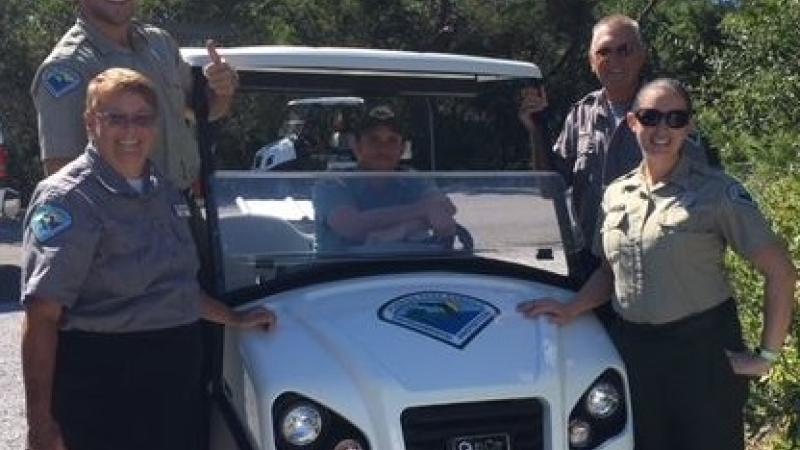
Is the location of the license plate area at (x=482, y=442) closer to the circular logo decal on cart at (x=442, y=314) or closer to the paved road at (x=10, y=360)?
the circular logo decal on cart at (x=442, y=314)

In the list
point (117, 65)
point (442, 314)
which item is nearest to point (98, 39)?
point (117, 65)

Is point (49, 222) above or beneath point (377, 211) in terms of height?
above

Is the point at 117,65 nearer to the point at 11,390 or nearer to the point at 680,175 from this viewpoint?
the point at 680,175

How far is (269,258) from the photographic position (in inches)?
149

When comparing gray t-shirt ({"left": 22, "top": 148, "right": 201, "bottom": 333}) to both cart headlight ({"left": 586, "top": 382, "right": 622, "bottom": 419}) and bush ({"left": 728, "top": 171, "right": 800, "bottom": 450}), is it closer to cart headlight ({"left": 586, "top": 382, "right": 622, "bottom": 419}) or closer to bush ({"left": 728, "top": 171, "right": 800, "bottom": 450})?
cart headlight ({"left": 586, "top": 382, "right": 622, "bottom": 419})

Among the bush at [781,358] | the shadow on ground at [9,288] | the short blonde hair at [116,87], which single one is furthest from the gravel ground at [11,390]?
the bush at [781,358]

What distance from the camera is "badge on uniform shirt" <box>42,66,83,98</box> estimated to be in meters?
3.62

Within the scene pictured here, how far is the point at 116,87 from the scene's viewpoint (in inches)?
126

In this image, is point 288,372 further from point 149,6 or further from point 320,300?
point 149,6

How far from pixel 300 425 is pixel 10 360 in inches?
187

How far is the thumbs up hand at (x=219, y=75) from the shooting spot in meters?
3.80

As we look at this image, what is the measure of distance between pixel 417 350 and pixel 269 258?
70cm

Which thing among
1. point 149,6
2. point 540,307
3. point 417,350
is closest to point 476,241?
point 540,307

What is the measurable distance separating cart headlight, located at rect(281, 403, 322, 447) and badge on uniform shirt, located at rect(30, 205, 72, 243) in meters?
0.75
